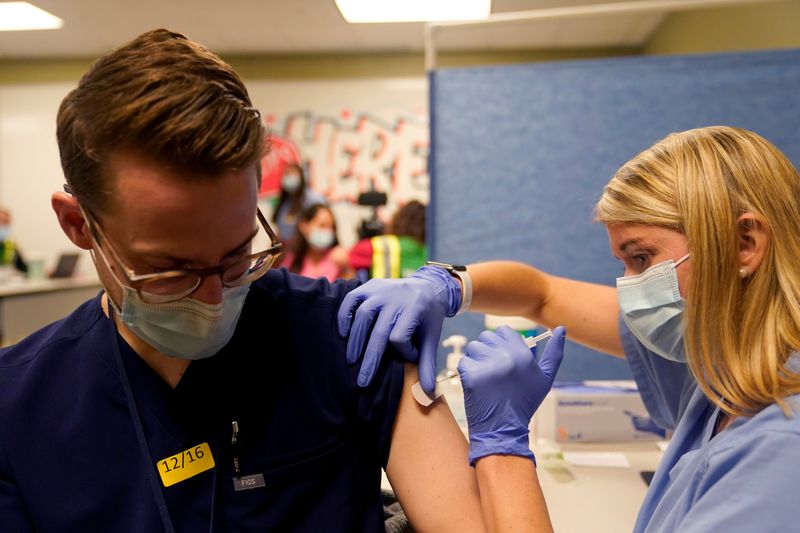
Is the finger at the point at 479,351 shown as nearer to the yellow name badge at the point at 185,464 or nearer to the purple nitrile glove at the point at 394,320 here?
the purple nitrile glove at the point at 394,320

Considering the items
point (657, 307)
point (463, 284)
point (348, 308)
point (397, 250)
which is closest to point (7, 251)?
point (397, 250)

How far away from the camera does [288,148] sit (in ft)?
20.7

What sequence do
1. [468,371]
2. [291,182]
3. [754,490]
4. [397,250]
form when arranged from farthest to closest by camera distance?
[291,182] → [397,250] → [468,371] → [754,490]

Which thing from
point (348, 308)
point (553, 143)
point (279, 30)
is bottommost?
point (348, 308)

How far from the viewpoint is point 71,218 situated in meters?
0.93

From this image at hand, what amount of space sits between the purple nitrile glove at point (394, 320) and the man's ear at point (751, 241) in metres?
0.53

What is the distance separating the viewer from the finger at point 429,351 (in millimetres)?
1053

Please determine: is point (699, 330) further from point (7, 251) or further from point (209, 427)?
point (7, 251)

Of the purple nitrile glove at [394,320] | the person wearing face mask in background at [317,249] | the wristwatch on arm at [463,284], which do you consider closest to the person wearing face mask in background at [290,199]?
the person wearing face mask in background at [317,249]

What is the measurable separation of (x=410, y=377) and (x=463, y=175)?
1.52m

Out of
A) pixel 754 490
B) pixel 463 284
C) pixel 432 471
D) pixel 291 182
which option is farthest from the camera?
pixel 291 182

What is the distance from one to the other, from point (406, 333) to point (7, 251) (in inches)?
235

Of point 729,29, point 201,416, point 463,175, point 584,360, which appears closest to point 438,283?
point 201,416

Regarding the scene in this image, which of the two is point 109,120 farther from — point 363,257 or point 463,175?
point 363,257
